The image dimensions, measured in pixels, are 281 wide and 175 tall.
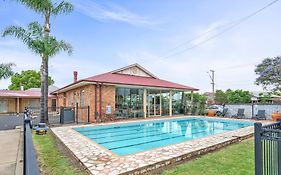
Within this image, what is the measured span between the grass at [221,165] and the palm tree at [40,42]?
11571mm

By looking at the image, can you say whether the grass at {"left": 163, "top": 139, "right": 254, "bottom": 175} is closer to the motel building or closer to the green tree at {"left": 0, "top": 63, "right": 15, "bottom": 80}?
the motel building

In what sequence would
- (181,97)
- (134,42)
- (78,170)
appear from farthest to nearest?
(181,97) < (134,42) < (78,170)

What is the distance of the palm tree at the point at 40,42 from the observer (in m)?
13.0

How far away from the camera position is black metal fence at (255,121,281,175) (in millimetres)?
2961

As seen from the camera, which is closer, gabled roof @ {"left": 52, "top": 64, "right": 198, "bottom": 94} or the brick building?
gabled roof @ {"left": 52, "top": 64, "right": 198, "bottom": 94}

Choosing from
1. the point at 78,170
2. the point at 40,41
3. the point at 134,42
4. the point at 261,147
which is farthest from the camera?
the point at 134,42

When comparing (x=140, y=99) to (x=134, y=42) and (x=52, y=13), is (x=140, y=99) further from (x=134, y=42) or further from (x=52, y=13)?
(x=52, y=13)

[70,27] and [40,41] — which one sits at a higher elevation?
[70,27]

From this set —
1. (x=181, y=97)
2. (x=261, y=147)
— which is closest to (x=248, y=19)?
(x=181, y=97)

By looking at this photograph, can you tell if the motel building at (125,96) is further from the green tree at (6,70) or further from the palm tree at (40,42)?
the green tree at (6,70)

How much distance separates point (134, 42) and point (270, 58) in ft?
66.8

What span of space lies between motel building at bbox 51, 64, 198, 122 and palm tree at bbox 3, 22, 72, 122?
2973 mm

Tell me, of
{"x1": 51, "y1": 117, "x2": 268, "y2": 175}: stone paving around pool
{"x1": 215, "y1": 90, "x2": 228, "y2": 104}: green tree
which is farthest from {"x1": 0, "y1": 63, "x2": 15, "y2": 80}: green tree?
{"x1": 215, "y1": 90, "x2": 228, "y2": 104}: green tree

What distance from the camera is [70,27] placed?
1823 cm
